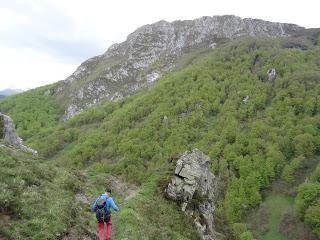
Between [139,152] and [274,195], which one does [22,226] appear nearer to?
[274,195]

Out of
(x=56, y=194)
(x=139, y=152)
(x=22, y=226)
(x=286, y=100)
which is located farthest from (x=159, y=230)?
(x=286, y=100)

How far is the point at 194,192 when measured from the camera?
41.9 meters

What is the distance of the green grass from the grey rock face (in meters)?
83.6

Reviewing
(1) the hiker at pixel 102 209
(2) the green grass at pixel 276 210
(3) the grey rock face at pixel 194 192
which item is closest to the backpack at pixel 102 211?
(1) the hiker at pixel 102 209

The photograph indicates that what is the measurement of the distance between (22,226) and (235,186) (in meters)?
139

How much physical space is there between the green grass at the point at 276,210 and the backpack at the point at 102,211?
110m

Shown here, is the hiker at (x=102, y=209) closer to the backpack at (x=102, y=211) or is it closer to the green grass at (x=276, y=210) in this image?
the backpack at (x=102, y=211)

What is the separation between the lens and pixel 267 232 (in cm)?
12338

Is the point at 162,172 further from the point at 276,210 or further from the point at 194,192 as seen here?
the point at 276,210

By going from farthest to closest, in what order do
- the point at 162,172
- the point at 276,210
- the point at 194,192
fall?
the point at 276,210
the point at 162,172
the point at 194,192

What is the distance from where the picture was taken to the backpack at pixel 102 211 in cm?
2125

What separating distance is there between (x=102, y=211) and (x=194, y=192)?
2186 centimetres

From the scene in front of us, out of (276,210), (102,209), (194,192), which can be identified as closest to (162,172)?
(194,192)

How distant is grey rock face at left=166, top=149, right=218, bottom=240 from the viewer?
3975 cm
